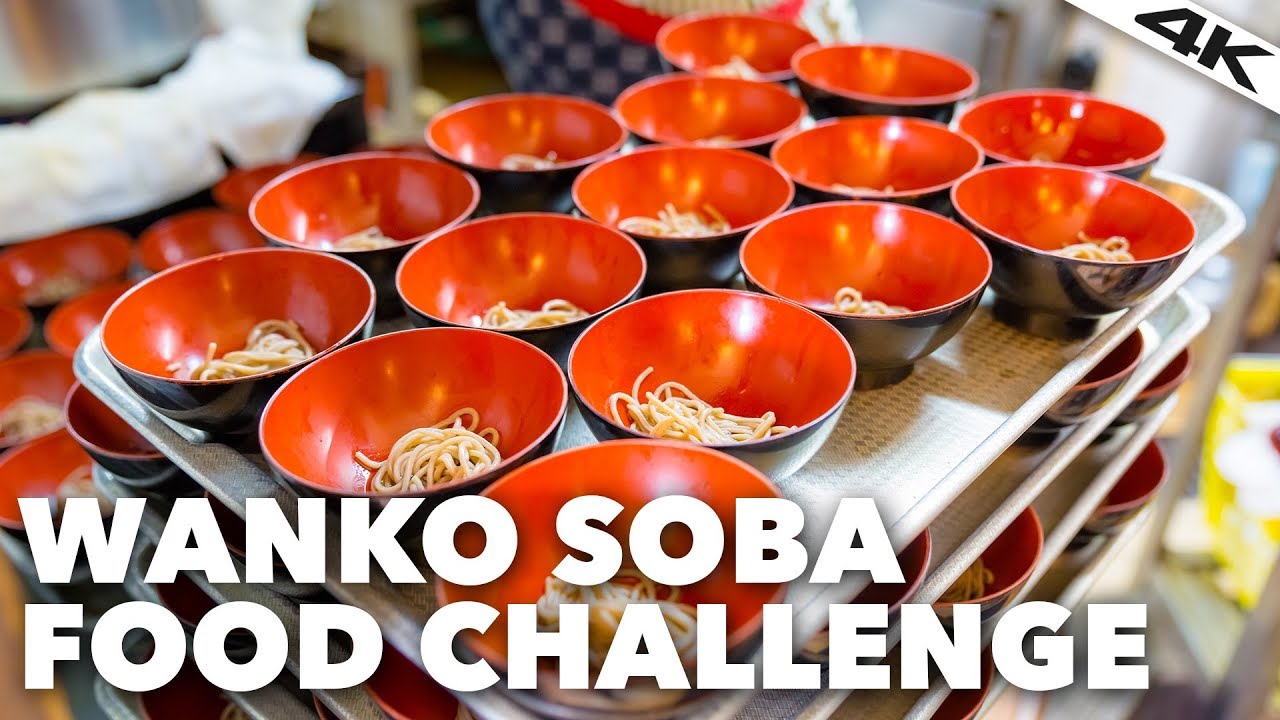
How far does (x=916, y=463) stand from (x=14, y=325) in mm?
2084

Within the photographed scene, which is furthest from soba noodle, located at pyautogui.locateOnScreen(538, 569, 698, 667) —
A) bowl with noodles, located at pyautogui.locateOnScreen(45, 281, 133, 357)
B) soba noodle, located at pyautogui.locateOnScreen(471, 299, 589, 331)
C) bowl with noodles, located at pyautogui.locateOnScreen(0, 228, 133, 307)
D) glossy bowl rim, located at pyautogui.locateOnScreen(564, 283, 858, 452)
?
bowl with noodles, located at pyautogui.locateOnScreen(0, 228, 133, 307)

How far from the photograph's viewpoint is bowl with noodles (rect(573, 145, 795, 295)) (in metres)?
1.47

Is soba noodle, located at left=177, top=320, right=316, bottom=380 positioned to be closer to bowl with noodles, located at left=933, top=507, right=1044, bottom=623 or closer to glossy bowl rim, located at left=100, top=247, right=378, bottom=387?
glossy bowl rim, located at left=100, top=247, right=378, bottom=387

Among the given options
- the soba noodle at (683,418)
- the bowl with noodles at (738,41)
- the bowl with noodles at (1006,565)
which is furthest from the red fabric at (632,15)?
the soba noodle at (683,418)

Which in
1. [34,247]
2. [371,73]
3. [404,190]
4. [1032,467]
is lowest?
[34,247]

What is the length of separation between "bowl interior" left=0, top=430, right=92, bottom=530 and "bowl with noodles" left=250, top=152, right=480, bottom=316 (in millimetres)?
739

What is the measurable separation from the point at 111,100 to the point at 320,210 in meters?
1.14

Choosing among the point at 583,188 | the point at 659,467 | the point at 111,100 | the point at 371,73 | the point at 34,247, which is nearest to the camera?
the point at 659,467

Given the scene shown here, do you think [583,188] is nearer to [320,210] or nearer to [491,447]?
[320,210]

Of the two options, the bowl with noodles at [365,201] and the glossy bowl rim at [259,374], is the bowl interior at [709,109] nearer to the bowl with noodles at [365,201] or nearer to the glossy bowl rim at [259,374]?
the bowl with noodles at [365,201]

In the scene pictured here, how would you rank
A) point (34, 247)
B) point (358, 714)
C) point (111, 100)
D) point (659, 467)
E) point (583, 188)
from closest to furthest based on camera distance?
point (659, 467) < point (358, 714) < point (583, 188) < point (111, 100) < point (34, 247)

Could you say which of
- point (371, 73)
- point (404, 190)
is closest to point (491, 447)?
point (404, 190)

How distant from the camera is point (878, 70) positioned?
1941 mm

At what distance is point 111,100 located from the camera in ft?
7.54
